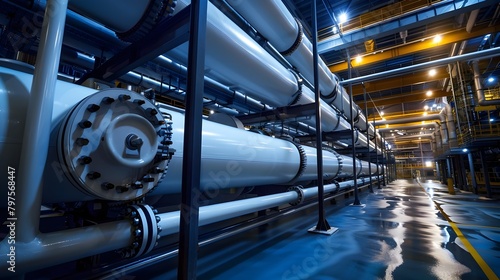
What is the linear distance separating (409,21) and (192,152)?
4306 millimetres

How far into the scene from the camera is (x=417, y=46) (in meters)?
5.16

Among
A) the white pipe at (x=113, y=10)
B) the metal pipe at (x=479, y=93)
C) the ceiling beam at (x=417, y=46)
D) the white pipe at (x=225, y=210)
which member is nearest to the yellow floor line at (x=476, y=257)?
the white pipe at (x=225, y=210)

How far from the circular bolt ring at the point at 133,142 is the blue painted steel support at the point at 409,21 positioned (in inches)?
156

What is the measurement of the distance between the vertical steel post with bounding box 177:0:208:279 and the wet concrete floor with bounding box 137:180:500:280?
0.64 metres

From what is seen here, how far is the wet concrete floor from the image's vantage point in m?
1.46

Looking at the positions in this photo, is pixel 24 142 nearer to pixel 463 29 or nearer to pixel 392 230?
pixel 392 230

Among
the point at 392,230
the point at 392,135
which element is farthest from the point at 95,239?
the point at 392,135

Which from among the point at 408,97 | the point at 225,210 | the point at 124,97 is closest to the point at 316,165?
the point at 225,210

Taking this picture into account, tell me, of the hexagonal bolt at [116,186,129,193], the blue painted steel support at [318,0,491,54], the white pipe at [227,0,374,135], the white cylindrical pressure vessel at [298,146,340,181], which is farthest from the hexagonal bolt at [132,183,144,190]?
the blue painted steel support at [318,0,491,54]

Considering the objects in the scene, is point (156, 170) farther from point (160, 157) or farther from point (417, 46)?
point (417, 46)

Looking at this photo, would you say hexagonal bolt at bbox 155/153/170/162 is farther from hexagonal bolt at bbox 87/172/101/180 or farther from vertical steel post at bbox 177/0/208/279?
hexagonal bolt at bbox 87/172/101/180

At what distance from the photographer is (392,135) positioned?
15.2 m

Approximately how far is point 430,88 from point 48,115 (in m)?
11.6

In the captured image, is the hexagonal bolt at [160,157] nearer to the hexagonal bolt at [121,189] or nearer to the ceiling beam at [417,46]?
the hexagonal bolt at [121,189]
